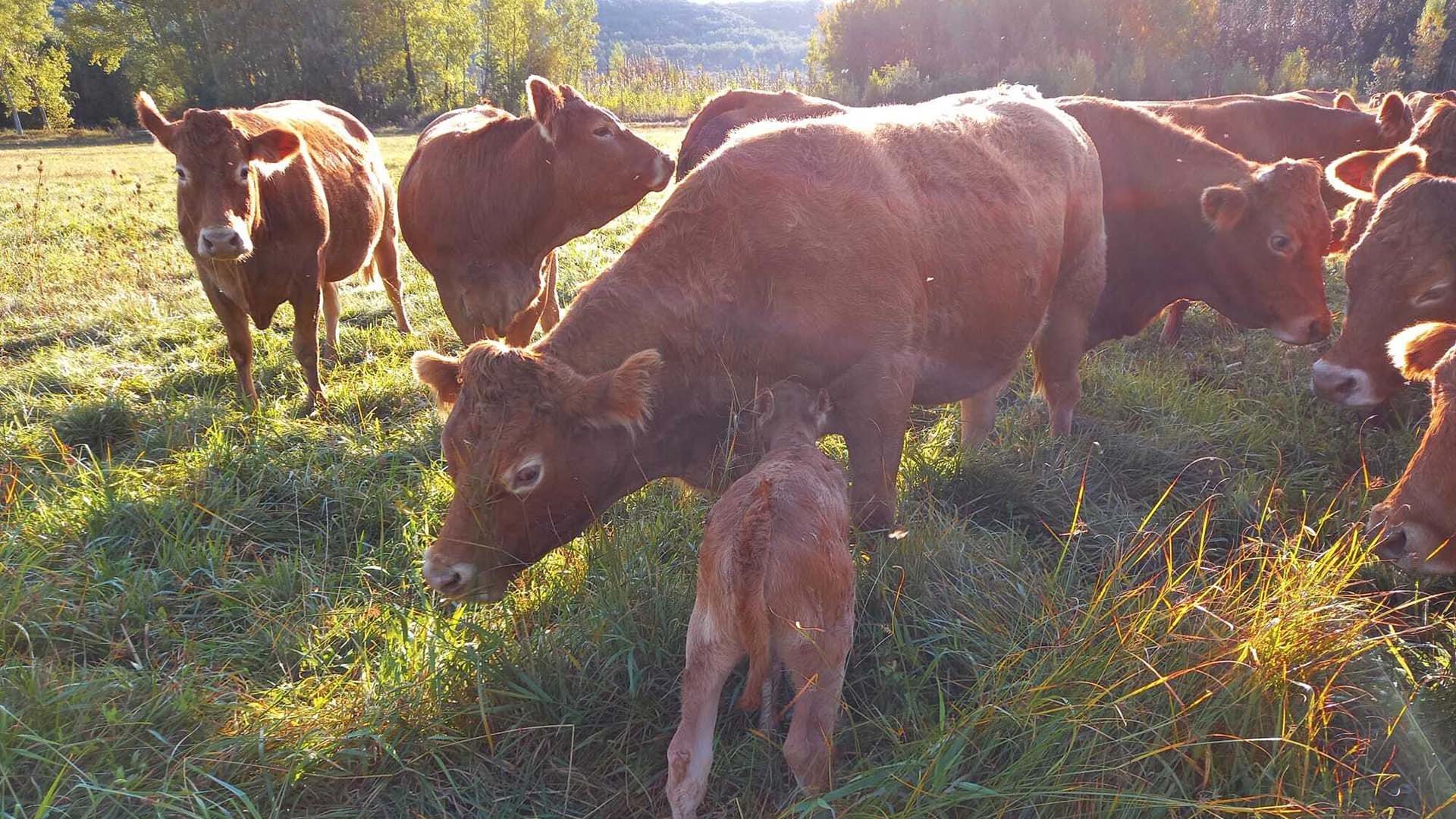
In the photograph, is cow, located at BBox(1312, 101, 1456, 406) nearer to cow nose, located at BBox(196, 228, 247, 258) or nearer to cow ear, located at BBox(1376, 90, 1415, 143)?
cow ear, located at BBox(1376, 90, 1415, 143)

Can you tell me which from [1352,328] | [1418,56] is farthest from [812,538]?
[1418,56]

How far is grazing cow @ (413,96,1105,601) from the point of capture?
106 inches

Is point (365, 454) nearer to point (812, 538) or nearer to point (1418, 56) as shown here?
point (812, 538)

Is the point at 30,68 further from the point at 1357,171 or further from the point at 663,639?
the point at 1357,171

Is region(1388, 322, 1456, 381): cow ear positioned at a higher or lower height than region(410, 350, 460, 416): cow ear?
higher

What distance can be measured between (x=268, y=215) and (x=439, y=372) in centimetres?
354

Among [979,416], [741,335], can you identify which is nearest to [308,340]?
[741,335]

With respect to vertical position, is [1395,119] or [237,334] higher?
[1395,119]

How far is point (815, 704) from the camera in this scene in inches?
86.7

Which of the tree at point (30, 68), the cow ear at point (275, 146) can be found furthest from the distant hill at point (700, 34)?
the cow ear at point (275, 146)

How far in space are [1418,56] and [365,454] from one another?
1293 inches

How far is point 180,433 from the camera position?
4477 mm

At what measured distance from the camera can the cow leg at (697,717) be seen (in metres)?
2.10

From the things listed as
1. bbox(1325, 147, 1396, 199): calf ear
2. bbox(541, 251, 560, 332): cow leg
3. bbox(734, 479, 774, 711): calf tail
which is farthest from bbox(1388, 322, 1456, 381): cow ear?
bbox(541, 251, 560, 332): cow leg
